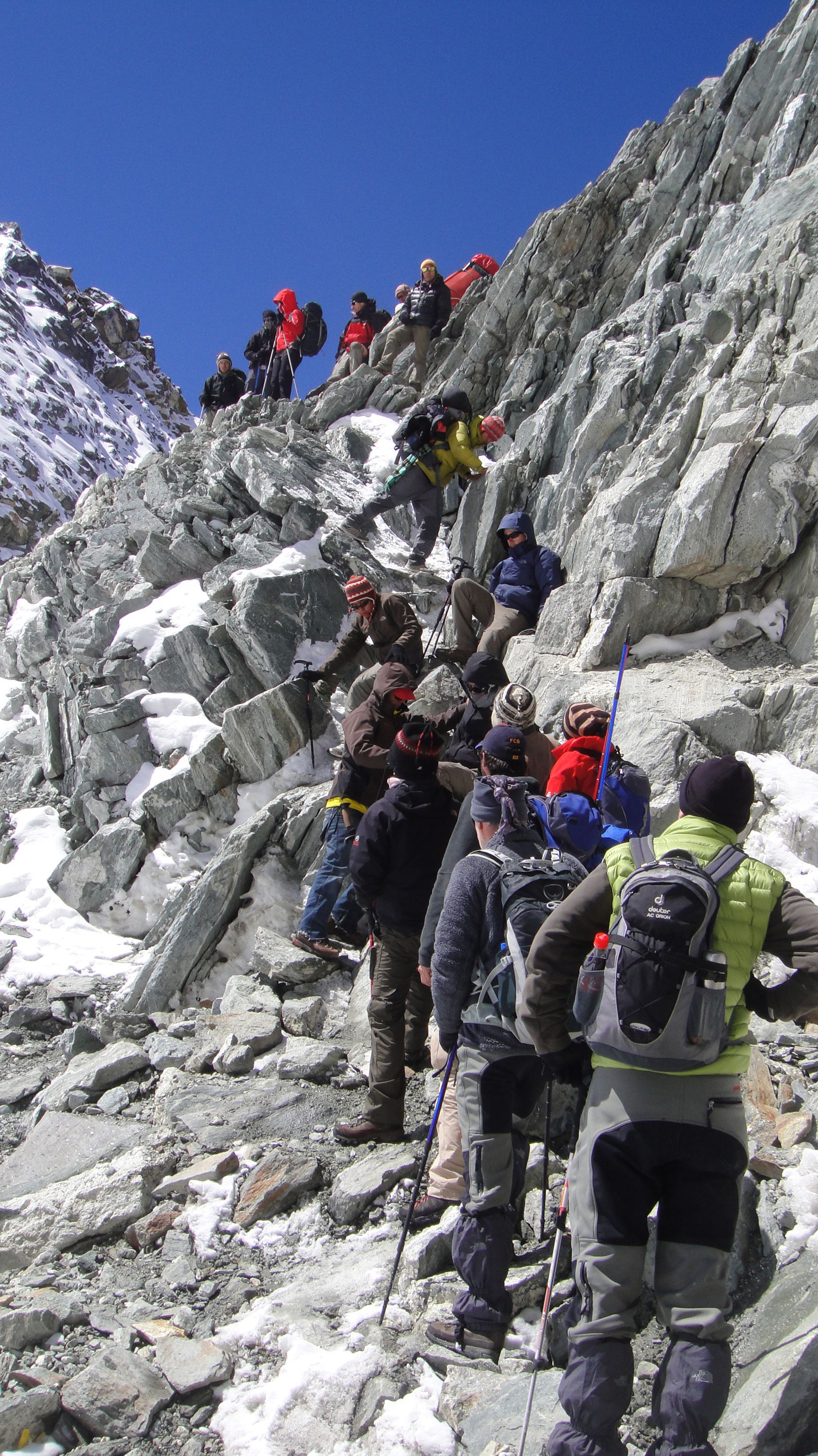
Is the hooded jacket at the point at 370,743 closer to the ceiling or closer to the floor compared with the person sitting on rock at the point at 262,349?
closer to the floor

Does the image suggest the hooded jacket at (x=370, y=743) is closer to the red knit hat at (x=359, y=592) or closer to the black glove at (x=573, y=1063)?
the red knit hat at (x=359, y=592)

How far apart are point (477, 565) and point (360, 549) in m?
2.17

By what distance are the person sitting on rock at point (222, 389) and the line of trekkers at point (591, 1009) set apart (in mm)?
21284

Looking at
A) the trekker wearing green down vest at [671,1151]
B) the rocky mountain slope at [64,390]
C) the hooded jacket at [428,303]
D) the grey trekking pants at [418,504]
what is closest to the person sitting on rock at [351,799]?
the trekker wearing green down vest at [671,1151]

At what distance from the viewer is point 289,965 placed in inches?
334

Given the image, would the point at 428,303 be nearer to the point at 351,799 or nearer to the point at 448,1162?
the point at 351,799

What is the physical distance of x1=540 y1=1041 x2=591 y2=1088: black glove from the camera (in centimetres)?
351

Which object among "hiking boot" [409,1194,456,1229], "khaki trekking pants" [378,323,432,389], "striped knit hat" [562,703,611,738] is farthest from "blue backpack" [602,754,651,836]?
"khaki trekking pants" [378,323,432,389]

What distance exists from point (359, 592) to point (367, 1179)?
7.14 meters

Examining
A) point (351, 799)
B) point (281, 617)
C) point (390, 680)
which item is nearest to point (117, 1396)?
point (351, 799)

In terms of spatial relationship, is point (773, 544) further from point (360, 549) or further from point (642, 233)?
point (642, 233)

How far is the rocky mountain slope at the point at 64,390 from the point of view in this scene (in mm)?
85000

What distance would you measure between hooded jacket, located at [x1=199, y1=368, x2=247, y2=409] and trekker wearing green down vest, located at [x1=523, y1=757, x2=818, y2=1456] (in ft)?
78.7

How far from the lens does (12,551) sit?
69.9m
